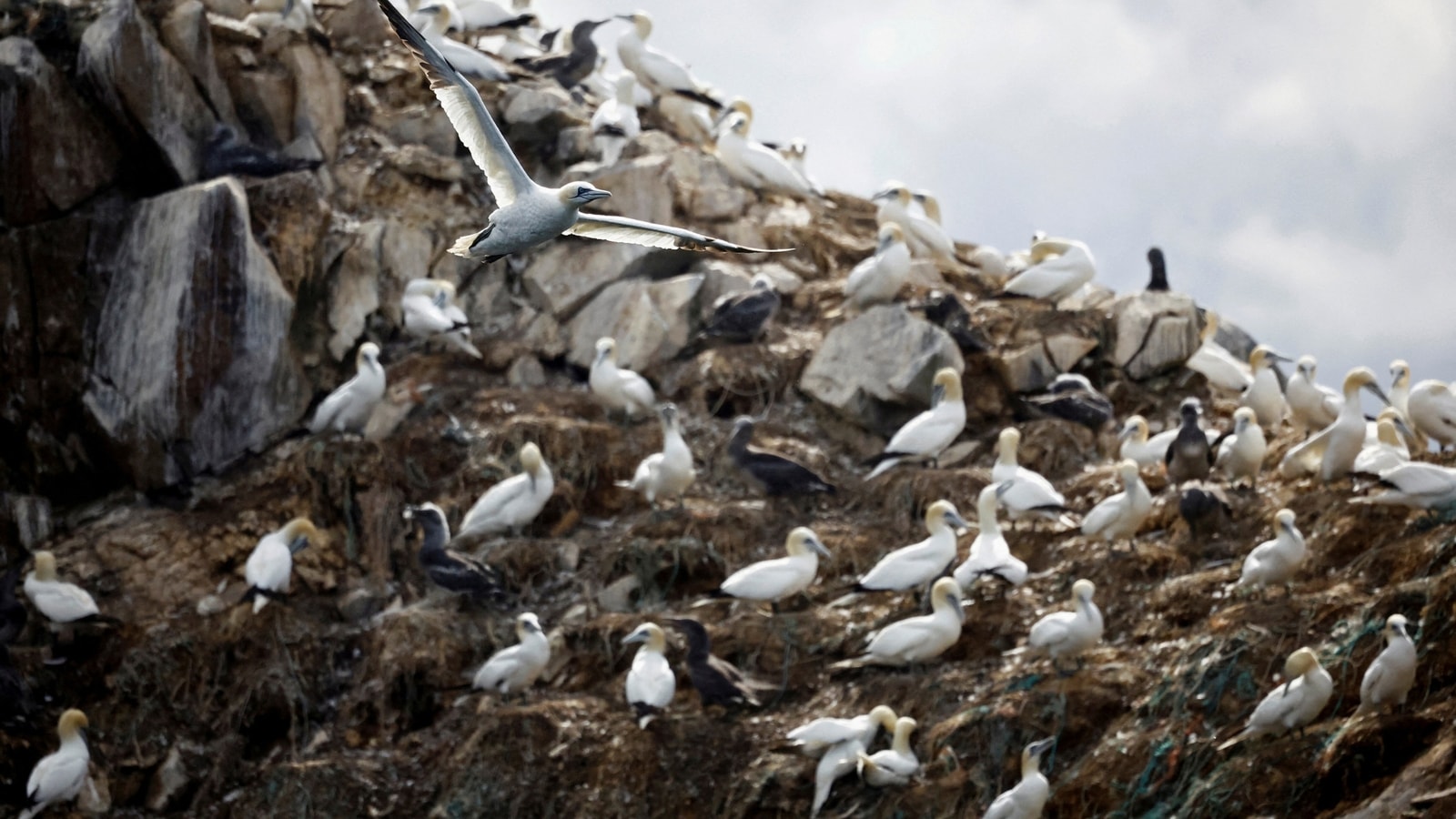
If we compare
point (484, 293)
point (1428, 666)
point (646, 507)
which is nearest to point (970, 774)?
point (1428, 666)

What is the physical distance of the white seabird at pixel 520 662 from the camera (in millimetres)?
13594

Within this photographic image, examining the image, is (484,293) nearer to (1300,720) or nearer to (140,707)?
(140,707)

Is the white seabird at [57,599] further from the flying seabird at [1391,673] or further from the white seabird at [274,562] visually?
the flying seabird at [1391,673]

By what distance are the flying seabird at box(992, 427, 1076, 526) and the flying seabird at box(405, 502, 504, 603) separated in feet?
14.4

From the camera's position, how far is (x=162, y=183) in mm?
18469

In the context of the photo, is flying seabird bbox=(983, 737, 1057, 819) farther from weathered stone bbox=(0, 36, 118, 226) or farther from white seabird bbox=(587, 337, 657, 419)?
weathered stone bbox=(0, 36, 118, 226)

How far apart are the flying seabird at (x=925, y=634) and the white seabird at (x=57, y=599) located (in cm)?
676

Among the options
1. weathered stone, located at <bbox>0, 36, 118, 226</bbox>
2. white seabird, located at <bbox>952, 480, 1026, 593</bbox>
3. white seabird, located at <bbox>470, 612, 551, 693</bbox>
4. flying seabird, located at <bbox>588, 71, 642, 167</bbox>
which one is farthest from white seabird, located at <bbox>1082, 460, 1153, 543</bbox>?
weathered stone, located at <bbox>0, 36, 118, 226</bbox>

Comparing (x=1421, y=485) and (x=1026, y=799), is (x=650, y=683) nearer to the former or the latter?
(x=1026, y=799)

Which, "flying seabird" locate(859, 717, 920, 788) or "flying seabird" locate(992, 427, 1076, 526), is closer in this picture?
"flying seabird" locate(859, 717, 920, 788)

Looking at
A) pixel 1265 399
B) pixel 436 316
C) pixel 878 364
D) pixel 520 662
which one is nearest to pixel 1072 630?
pixel 520 662

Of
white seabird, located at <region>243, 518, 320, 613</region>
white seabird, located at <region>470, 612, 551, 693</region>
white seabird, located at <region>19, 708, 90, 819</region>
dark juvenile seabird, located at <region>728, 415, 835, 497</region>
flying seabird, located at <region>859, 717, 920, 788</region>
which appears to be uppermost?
dark juvenile seabird, located at <region>728, 415, 835, 497</region>

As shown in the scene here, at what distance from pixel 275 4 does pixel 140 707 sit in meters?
9.13

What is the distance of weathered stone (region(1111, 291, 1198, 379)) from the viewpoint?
18.4m
